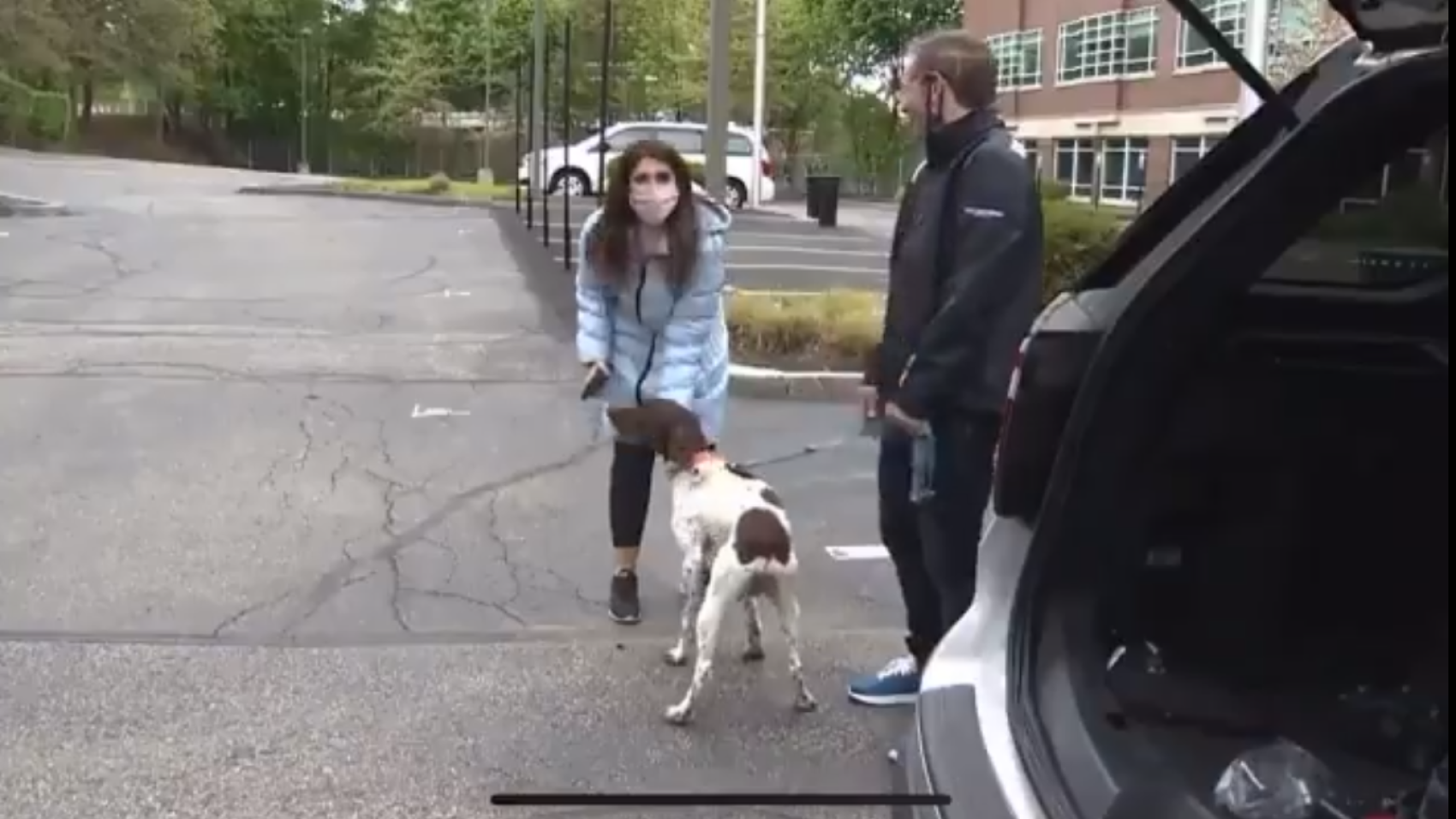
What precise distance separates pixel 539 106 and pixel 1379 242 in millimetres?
22332

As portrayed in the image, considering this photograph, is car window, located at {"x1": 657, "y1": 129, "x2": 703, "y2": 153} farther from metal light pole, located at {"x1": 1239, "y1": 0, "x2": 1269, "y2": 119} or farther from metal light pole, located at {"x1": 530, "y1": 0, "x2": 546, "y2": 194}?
metal light pole, located at {"x1": 1239, "y1": 0, "x2": 1269, "y2": 119}

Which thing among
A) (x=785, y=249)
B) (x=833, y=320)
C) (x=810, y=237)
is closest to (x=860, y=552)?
(x=833, y=320)

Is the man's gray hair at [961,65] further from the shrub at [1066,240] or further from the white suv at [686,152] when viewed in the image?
the white suv at [686,152]

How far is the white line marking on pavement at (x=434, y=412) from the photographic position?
9.63m

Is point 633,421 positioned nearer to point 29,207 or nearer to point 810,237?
point 810,237

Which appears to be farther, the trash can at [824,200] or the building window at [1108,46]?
the building window at [1108,46]

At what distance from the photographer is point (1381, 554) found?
321 centimetres

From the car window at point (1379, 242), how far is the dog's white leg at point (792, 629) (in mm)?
2138

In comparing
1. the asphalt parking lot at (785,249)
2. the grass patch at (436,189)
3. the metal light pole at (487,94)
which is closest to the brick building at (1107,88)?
the asphalt parking lot at (785,249)

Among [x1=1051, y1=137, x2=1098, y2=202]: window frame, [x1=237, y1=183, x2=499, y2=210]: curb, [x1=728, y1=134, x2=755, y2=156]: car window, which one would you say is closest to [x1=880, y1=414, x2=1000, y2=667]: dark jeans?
[x1=237, y1=183, x2=499, y2=210]: curb

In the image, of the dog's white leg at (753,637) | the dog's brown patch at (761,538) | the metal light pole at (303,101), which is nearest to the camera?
the dog's brown patch at (761,538)

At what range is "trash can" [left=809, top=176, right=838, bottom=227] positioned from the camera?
29.1 meters

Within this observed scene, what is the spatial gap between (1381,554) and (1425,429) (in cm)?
24

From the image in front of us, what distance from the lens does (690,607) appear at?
5.43 m
